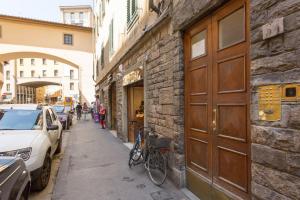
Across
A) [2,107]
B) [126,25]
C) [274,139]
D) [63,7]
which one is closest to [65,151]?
[2,107]

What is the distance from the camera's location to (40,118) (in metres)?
6.65

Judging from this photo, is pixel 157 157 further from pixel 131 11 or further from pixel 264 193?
pixel 131 11

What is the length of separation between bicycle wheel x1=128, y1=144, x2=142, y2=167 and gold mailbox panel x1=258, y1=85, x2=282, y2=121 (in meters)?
4.34

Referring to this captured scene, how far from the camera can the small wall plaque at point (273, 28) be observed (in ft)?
9.04

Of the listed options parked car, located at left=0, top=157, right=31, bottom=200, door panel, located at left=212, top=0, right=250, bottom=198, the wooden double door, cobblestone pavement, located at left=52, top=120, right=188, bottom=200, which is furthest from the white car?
door panel, located at left=212, top=0, right=250, bottom=198

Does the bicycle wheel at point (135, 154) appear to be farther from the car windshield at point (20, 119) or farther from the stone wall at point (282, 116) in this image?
the stone wall at point (282, 116)

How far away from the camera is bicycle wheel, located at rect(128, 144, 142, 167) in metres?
6.98

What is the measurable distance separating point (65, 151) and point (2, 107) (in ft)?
10.7

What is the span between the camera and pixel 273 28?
2844 millimetres

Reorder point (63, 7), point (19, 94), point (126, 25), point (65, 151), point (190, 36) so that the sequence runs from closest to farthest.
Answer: point (190, 36)
point (65, 151)
point (126, 25)
point (19, 94)
point (63, 7)

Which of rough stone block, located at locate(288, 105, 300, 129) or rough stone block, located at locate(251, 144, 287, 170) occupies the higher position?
rough stone block, located at locate(288, 105, 300, 129)

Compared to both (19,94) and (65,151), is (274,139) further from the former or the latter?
(19,94)

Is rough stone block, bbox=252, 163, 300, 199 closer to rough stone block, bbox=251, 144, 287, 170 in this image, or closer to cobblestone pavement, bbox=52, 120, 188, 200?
rough stone block, bbox=251, 144, 287, 170

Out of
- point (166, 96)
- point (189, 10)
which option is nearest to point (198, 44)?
point (189, 10)
